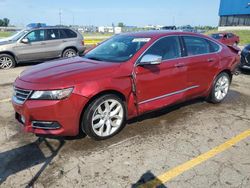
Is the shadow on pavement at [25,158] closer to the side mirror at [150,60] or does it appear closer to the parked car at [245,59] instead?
the side mirror at [150,60]

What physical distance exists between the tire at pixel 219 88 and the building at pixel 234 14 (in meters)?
56.5

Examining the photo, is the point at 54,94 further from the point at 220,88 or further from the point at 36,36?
the point at 36,36

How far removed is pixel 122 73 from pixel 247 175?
217cm

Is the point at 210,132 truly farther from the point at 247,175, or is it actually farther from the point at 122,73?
the point at 122,73

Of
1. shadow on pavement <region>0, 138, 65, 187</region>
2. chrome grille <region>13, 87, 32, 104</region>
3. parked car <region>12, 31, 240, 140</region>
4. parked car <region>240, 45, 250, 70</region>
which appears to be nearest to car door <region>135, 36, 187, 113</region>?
parked car <region>12, 31, 240, 140</region>

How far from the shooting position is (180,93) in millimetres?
5219

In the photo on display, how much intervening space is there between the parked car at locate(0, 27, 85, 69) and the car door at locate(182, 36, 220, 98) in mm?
7610

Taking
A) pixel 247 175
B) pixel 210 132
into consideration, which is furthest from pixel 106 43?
pixel 247 175

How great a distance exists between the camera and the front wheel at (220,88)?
238 inches

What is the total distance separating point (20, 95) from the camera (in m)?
3.97

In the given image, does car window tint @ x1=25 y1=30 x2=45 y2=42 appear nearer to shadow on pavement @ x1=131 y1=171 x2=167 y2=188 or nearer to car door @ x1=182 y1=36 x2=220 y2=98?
car door @ x1=182 y1=36 x2=220 y2=98

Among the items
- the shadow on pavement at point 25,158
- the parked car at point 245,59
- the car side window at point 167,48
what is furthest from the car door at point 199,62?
the parked car at point 245,59

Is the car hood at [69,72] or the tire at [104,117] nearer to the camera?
the car hood at [69,72]

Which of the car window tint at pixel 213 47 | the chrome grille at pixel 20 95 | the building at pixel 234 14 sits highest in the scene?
the building at pixel 234 14
